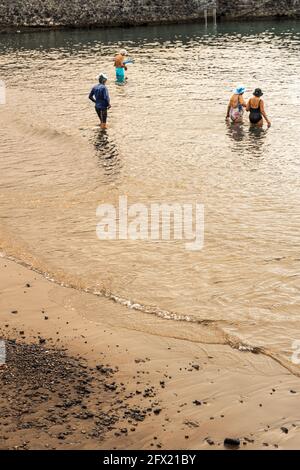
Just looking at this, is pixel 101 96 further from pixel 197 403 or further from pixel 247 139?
pixel 197 403

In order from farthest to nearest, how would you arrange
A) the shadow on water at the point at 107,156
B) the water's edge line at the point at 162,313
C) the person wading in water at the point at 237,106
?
the person wading in water at the point at 237,106 < the shadow on water at the point at 107,156 < the water's edge line at the point at 162,313

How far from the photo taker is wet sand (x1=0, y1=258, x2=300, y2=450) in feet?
24.6

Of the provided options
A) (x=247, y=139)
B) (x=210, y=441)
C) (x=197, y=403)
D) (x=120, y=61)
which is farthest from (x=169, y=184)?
(x=120, y=61)

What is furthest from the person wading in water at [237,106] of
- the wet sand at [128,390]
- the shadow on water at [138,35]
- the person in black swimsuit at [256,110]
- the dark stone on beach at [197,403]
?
the shadow on water at [138,35]

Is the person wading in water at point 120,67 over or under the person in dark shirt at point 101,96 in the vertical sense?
over

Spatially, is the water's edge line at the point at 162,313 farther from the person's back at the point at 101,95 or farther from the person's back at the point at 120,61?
the person's back at the point at 120,61

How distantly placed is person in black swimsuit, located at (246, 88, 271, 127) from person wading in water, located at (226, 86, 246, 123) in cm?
39

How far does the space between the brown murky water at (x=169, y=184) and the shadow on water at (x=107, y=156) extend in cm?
6

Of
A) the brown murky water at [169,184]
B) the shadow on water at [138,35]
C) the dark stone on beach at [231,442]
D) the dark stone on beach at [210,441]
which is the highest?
the shadow on water at [138,35]

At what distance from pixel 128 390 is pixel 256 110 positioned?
1533 cm

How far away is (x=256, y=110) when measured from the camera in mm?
21625

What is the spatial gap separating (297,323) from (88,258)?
467 cm

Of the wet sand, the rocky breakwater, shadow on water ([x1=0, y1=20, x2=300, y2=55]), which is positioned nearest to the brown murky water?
the wet sand

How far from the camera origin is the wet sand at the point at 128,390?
751cm
